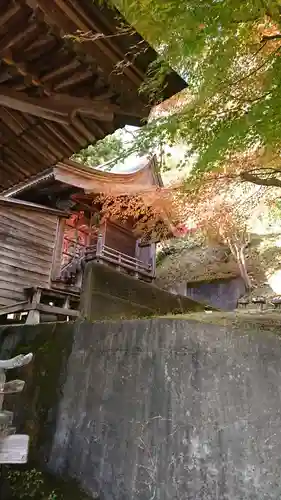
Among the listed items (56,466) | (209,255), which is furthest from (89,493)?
(209,255)

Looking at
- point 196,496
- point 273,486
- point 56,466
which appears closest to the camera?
point 273,486

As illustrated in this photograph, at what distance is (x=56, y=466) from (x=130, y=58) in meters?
5.58

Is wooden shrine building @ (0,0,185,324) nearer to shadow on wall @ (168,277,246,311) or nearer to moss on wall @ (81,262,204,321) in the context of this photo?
moss on wall @ (81,262,204,321)

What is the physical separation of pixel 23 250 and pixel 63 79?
699 centimetres

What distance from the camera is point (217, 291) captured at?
19484 mm

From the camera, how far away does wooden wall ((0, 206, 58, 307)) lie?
886cm

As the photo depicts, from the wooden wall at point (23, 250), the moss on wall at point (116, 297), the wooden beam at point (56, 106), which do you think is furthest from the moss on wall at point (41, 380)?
the wooden beam at point (56, 106)

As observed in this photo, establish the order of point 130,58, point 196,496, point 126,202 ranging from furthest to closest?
point 126,202
point 196,496
point 130,58

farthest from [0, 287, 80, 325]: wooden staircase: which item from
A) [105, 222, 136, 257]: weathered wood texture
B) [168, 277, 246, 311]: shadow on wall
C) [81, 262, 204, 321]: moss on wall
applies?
[168, 277, 246, 311]: shadow on wall

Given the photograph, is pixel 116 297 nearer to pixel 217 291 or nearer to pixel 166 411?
pixel 166 411

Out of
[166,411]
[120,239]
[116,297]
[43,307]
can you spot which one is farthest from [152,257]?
[166,411]

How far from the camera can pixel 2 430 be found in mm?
3805

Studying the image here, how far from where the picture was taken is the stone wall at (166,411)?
4.57 m

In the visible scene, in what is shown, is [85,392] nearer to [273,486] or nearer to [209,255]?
[273,486]
